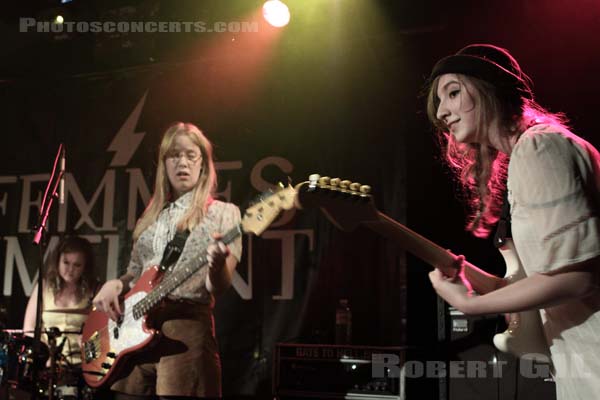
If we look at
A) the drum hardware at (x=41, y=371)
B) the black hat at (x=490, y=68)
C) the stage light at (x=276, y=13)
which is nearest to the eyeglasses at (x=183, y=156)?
the stage light at (x=276, y=13)

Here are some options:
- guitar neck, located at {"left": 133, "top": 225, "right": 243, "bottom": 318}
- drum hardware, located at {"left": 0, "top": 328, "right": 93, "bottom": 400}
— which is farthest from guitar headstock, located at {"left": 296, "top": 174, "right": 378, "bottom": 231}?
drum hardware, located at {"left": 0, "top": 328, "right": 93, "bottom": 400}

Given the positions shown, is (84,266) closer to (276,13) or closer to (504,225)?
(276,13)

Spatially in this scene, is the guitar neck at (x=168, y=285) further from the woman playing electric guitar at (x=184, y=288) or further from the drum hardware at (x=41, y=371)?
the drum hardware at (x=41, y=371)

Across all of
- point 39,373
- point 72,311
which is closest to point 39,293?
point 39,373

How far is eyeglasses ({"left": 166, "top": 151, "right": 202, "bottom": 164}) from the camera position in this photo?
5.01 m

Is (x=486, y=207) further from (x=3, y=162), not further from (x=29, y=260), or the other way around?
(x=3, y=162)

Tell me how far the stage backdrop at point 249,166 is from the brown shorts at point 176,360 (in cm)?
59

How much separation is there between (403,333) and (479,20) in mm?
2365

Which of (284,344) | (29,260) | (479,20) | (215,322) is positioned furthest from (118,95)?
(479,20)

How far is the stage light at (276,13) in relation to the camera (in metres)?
4.84

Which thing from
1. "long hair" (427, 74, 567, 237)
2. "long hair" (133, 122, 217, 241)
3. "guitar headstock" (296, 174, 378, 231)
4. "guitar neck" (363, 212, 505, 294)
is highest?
"long hair" (133, 122, 217, 241)

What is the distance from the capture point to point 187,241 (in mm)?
4430

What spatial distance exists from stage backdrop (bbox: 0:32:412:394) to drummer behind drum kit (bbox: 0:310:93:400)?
761mm

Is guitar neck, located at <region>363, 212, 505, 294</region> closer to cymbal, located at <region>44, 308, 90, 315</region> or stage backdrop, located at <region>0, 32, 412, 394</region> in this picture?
stage backdrop, located at <region>0, 32, 412, 394</region>
